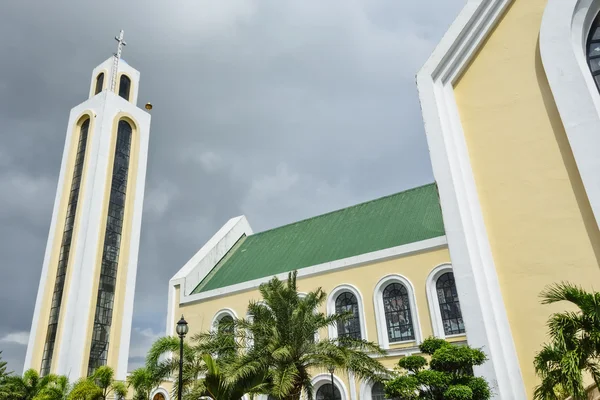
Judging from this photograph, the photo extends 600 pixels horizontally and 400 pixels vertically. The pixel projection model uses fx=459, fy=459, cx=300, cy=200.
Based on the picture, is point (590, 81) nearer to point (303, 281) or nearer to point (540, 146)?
point (540, 146)

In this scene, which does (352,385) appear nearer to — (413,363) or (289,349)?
(289,349)

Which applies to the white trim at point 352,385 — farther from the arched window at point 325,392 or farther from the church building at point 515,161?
the church building at point 515,161

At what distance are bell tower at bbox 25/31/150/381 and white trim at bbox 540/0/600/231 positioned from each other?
90.0ft

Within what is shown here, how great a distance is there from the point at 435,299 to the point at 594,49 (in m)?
11.7

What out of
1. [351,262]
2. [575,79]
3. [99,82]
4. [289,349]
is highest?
[99,82]

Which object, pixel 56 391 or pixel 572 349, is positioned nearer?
pixel 572 349

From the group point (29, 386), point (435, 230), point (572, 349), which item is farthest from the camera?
point (29, 386)

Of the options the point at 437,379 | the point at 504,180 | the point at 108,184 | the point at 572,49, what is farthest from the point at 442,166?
the point at 108,184

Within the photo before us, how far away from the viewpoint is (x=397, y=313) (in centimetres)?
1992

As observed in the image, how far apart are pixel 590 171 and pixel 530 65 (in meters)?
2.71

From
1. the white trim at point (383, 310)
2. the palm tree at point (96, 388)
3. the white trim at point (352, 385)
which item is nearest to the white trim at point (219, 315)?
the palm tree at point (96, 388)

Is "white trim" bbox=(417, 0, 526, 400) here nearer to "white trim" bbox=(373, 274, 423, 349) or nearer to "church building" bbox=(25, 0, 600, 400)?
"church building" bbox=(25, 0, 600, 400)

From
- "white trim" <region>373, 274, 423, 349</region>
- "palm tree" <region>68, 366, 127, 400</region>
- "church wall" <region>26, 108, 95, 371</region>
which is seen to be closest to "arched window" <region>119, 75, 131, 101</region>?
"church wall" <region>26, 108, 95, 371</region>

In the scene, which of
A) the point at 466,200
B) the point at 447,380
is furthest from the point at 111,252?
the point at 447,380
